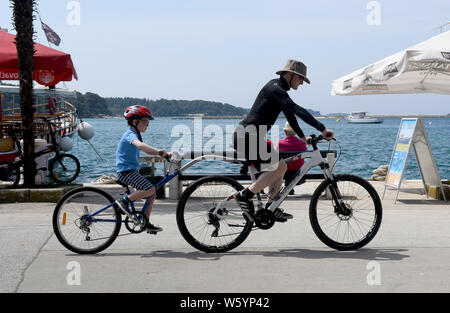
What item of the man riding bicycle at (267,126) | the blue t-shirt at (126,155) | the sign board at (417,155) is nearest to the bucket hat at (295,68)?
the man riding bicycle at (267,126)

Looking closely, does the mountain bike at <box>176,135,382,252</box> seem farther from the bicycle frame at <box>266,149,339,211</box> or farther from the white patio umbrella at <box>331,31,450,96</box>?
the white patio umbrella at <box>331,31,450,96</box>

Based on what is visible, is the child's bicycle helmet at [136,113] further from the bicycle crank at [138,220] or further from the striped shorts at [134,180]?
the bicycle crank at [138,220]

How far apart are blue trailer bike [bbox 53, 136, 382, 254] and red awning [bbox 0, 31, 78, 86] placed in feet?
20.8

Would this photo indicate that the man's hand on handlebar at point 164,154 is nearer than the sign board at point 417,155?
Yes

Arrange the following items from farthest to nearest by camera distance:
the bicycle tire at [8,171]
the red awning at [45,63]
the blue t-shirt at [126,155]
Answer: the bicycle tire at [8,171]
the red awning at [45,63]
the blue t-shirt at [126,155]

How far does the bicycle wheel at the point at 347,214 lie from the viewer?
5.90 metres

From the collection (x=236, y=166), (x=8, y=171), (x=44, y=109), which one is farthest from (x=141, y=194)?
(x=44, y=109)

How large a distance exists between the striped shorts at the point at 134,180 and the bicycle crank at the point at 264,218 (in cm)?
110

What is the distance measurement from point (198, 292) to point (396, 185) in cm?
652

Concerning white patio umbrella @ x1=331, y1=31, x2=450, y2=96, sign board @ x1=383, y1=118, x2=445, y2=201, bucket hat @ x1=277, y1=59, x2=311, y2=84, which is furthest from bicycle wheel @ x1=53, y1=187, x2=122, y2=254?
white patio umbrella @ x1=331, y1=31, x2=450, y2=96

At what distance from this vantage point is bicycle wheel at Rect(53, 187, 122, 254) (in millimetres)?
5836
